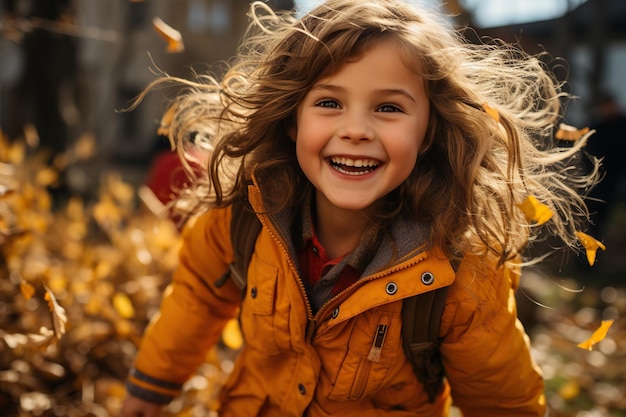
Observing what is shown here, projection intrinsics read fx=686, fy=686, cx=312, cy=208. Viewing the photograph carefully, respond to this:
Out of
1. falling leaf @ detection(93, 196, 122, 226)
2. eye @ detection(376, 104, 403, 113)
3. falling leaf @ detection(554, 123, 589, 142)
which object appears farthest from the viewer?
falling leaf @ detection(93, 196, 122, 226)

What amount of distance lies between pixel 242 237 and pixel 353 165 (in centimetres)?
46

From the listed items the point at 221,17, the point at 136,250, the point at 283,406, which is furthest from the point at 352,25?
the point at 221,17

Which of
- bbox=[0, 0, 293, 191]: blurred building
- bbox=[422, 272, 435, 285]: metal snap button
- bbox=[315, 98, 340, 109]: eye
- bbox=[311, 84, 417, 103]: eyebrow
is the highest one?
bbox=[311, 84, 417, 103]: eyebrow

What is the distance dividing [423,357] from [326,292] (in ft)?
1.08

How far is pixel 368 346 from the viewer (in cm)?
188

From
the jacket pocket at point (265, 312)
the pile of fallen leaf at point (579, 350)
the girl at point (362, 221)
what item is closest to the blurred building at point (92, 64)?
the girl at point (362, 221)

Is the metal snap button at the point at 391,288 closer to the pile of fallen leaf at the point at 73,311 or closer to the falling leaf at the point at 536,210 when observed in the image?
the falling leaf at the point at 536,210

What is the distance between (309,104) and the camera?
1.92 metres

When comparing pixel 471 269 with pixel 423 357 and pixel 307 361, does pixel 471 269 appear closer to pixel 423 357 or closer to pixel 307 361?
pixel 423 357

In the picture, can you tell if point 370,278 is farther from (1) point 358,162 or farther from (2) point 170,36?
(2) point 170,36

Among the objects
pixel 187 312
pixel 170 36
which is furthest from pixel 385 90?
pixel 187 312

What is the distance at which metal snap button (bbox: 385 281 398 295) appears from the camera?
5.95 ft

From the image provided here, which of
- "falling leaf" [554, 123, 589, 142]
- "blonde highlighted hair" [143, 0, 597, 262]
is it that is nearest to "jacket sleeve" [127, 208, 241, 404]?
"blonde highlighted hair" [143, 0, 597, 262]

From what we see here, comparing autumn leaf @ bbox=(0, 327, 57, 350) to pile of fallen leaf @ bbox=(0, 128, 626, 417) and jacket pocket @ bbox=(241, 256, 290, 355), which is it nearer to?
pile of fallen leaf @ bbox=(0, 128, 626, 417)
